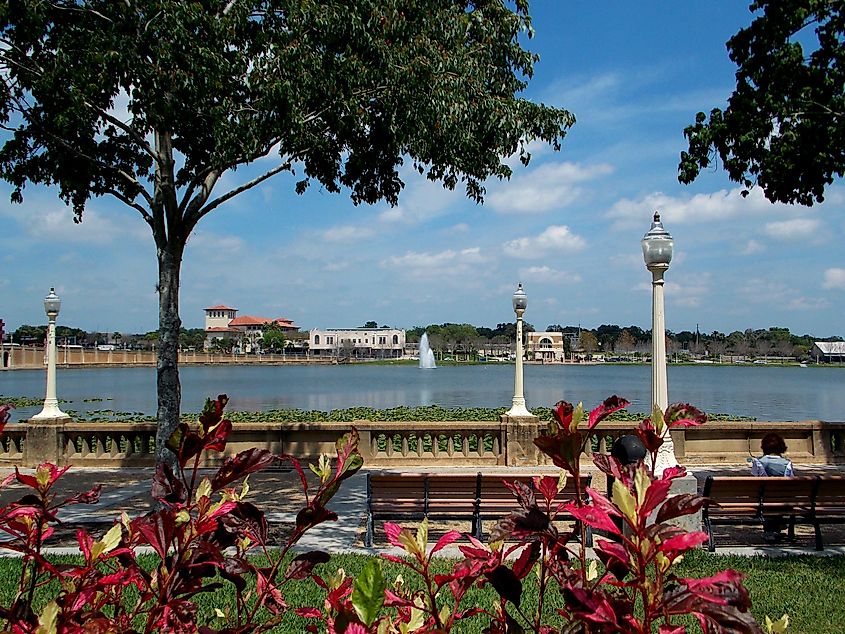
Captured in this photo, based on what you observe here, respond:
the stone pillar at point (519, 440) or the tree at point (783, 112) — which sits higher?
the tree at point (783, 112)

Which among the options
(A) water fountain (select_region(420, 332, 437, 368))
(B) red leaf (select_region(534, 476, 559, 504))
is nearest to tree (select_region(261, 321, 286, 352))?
(A) water fountain (select_region(420, 332, 437, 368))

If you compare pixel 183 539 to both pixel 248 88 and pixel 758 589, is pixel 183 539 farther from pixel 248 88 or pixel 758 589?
Result: pixel 248 88

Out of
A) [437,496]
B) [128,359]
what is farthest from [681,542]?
[128,359]

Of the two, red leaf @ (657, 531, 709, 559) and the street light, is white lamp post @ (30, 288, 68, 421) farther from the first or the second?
red leaf @ (657, 531, 709, 559)

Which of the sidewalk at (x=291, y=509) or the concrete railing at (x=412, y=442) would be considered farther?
the concrete railing at (x=412, y=442)

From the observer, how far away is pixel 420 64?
912 centimetres

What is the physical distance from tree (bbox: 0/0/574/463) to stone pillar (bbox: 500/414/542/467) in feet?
17.9

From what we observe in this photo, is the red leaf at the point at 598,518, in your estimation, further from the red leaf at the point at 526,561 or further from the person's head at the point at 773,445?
the person's head at the point at 773,445

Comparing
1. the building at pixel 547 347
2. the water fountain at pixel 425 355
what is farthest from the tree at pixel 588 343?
the water fountain at pixel 425 355

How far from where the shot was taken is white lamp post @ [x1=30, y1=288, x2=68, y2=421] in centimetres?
1461

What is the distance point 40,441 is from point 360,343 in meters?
162

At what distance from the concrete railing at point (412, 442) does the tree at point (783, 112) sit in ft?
17.1

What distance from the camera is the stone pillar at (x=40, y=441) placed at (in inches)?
→ 571

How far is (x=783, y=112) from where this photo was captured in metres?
11.3
